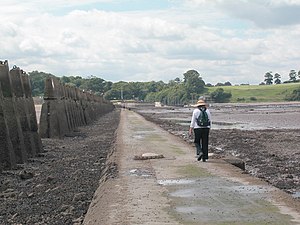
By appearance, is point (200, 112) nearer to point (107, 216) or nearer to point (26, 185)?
point (26, 185)

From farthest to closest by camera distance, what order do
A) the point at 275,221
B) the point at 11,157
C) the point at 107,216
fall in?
the point at 11,157 < the point at 107,216 < the point at 275,221

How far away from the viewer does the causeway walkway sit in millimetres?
8547

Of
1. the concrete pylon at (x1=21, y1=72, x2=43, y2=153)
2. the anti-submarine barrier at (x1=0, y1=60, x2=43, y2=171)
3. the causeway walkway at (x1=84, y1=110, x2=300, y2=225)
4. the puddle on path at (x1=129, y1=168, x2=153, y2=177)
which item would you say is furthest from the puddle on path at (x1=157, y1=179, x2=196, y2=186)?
the concrete pylon at (x1=21, y1=72, x2=43, y2=153)

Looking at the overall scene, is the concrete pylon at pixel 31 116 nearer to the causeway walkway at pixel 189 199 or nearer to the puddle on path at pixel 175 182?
the causeway walkway at pixel 189 199

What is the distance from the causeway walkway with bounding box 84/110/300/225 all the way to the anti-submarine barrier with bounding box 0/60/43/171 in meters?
4.81

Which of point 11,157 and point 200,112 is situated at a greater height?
point 200,112

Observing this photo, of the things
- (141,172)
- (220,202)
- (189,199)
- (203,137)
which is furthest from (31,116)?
(220,202)

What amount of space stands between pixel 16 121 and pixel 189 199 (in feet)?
38.1

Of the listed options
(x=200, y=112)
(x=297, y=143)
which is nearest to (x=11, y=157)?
(x=200, y=112)

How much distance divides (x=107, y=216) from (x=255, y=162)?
14243mm

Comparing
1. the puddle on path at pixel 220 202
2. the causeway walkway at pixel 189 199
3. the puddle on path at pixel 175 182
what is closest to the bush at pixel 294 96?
the causeway walkway at pixel 189 199

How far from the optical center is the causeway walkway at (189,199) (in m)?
8.55

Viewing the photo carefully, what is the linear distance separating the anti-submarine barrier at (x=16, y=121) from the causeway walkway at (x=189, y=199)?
4812 millimetres

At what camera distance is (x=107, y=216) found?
→ 8.98 meters
